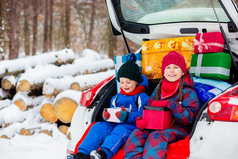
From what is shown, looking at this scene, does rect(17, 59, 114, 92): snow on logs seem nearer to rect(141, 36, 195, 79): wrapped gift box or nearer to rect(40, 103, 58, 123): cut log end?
rect(40, 103, 58, 123): cut log end

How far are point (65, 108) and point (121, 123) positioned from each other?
8.31 feet

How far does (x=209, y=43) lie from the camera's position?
260 cm

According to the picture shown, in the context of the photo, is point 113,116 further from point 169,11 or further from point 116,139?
point 169,11

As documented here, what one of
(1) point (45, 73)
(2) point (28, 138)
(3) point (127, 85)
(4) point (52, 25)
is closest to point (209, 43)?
(3) point (127, 85)

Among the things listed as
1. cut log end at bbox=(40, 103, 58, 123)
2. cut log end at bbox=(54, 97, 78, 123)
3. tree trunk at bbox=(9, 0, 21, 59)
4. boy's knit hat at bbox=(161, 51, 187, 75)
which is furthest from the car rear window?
tree trunk at bbox=(9, 0, 21, 59)

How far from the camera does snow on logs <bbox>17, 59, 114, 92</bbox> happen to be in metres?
5.27

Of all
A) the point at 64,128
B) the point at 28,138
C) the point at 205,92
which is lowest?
the point at 28,138

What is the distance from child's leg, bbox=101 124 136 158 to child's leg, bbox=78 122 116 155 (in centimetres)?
12

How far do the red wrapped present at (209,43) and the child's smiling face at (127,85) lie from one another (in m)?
0.70

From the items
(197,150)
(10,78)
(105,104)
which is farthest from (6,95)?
(197,150)

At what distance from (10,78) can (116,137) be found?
388 centimetres

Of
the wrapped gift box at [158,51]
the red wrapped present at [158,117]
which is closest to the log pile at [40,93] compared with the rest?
the wrapped gift box at [158,51]

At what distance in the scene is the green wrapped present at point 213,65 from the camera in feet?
8.16

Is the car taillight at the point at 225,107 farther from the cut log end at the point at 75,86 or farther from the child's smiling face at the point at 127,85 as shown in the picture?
the cut log end at the point at 75,86
